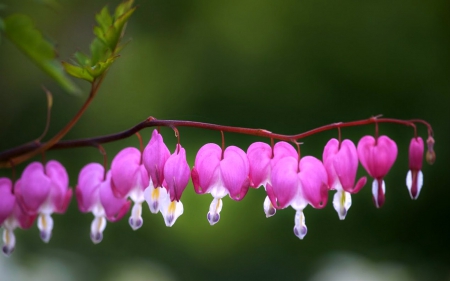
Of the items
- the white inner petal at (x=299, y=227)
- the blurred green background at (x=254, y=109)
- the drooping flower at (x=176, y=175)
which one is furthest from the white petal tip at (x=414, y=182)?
the blurred green background at (x=254, y=109)

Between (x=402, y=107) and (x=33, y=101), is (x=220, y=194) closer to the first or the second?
(x=402, y=107)

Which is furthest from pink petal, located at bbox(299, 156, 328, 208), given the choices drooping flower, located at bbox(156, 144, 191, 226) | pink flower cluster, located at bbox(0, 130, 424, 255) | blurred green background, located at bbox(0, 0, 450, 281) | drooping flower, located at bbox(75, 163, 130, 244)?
blurred green background, located at bbox(0, 0, 450, 281)

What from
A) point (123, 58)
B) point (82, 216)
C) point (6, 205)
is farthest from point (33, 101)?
point (6, 205)

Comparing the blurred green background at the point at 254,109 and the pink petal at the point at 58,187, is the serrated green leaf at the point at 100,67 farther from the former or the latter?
the blurred green background at the point at 254,109

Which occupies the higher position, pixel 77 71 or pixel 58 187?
pixel 77 71

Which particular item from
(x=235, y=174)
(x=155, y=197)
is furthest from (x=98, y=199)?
(x=235, y=174)

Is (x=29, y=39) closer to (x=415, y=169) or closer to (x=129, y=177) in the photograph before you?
(x=129, y=177)
